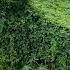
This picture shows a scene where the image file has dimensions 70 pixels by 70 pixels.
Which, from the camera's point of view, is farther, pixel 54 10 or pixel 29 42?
pixel 54 10

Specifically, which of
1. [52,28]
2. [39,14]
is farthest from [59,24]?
[39,14]

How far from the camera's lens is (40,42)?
7582 mm

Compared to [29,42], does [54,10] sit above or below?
above

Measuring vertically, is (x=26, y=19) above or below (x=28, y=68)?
above

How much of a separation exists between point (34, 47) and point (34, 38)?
0.83ft

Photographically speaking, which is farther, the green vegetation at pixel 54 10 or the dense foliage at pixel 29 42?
the green vegetation at pixel 54 10

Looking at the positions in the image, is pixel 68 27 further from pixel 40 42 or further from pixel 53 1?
pixel 53 1

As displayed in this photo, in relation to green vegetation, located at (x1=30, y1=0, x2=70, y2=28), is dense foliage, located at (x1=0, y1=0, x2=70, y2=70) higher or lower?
lower

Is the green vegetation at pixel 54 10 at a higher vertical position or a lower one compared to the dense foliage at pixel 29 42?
higher

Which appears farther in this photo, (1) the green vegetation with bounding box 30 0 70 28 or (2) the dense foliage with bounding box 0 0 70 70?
(1) the green vegetation with bounding box 30 0 70 28

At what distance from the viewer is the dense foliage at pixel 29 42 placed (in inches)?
291

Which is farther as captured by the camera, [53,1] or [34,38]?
[53,1]

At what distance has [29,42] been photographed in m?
7.70

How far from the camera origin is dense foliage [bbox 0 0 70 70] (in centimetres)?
740
